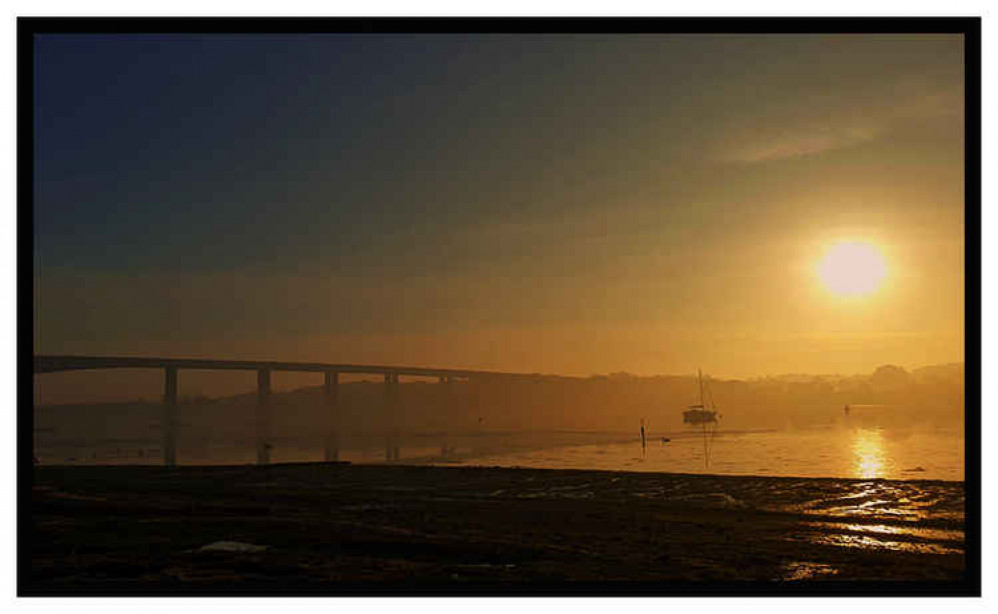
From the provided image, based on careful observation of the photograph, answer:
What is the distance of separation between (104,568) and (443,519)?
19.3 ft

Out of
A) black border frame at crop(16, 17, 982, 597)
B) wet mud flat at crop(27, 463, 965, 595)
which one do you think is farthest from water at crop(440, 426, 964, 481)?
black border frame at crop(16, 17, 982, 597)

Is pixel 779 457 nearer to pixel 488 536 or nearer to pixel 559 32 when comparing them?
pixel 488 536

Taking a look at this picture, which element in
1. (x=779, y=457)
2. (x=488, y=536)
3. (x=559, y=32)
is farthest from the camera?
(x=779, y=457)

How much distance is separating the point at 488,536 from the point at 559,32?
23.5ft

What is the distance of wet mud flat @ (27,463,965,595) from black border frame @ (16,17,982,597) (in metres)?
0.05

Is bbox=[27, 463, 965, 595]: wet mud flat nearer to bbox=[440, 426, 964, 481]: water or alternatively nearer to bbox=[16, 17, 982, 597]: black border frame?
bbox=[16, 17, 982, 597]: black border frame

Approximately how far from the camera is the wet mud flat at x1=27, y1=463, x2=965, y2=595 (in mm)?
9711

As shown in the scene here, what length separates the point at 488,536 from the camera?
1303 cm

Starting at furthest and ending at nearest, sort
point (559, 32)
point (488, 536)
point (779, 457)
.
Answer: point (779, 457)
point (488, 536)
point (559, 32)

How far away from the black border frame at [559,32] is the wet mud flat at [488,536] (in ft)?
0.18

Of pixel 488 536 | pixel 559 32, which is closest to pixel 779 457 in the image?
pixel 488 536

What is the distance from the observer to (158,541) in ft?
40.1

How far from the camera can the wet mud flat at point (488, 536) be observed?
382 inches
